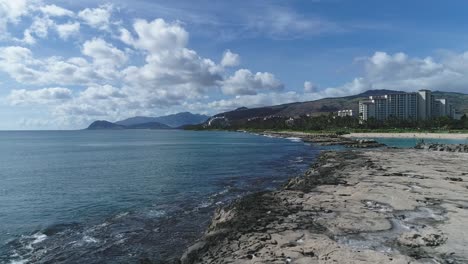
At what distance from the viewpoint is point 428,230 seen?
16406 millimetres

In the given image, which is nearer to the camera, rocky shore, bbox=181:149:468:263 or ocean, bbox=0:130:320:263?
rocky shore, bbox=181:149:468:263

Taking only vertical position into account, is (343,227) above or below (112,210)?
above

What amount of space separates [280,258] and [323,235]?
11.0ft

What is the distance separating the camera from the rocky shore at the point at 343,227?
13594mm

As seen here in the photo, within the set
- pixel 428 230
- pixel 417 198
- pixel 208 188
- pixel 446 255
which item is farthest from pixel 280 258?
pixel 208 188

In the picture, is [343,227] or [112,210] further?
[112,210]

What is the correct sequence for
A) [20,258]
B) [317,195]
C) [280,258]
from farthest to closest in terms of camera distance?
[317,195] → [20,258] → [280,258]

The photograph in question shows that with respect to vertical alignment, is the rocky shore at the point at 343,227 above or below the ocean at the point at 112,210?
above

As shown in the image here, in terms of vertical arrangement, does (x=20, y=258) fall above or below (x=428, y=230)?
below

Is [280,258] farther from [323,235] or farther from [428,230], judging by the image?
[428,230]

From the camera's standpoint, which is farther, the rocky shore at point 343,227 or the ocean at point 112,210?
the ocean at point 112,210

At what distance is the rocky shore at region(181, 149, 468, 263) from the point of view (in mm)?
13594

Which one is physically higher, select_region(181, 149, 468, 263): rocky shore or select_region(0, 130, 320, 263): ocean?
select_region(181, 149, 468, 263): rocky shore

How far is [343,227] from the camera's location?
17000 mm
